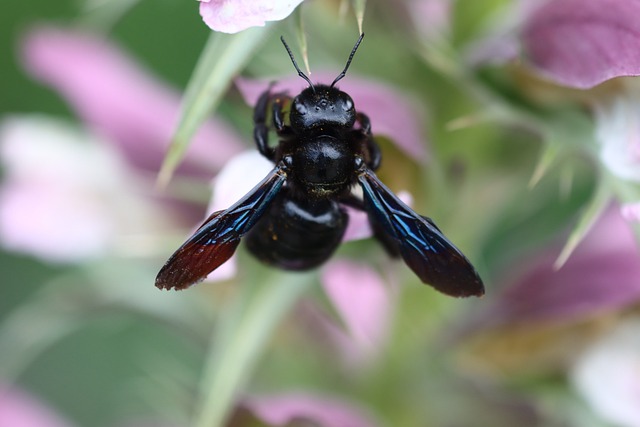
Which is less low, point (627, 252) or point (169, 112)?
point (627, 252)

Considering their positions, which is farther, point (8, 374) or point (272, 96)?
point (8, 374)

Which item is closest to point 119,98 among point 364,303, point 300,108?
point 364,303

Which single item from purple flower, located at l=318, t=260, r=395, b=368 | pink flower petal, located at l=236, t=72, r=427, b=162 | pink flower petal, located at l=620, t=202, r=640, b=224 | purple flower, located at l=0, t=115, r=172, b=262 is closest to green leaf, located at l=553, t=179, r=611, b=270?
pink flower petal, located at l=620, t=202, r=640, b=224

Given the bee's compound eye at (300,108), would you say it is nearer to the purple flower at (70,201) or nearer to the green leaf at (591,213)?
the green leaf at (591,213)

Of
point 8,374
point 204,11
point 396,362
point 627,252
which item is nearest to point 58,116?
point 8,374

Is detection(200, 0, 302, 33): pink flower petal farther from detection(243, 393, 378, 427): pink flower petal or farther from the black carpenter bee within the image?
detection(243, 393, 378, 427): pink flower petal

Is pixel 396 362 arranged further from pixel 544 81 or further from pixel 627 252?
pixel 544 81

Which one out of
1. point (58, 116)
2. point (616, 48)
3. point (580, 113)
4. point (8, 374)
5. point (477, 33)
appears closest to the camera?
point (616, 48)
